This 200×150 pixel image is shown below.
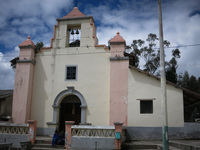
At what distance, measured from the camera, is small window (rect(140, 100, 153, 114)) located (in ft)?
44.0

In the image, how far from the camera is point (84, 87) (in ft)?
46.8

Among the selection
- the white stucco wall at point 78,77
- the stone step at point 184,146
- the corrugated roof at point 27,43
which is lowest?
the stone step at point 184,146

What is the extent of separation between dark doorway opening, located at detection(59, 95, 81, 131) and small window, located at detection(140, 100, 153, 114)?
438 centimetres

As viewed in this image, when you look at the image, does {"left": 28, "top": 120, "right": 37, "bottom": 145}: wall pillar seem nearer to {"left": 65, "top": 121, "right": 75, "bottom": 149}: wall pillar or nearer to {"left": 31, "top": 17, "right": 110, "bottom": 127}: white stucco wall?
{"left": 65, "top": 121, "right": 75, "bottom": 149}: wall pillar

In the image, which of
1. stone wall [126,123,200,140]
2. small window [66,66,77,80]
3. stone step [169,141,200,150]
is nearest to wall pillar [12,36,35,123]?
small window [66,66,77,80]

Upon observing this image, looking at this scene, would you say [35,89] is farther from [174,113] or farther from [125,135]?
[174,113]

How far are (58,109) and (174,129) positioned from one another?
758 centimetres

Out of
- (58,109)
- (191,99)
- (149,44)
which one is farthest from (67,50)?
(149,44)

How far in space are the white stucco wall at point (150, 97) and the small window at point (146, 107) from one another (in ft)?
1.07

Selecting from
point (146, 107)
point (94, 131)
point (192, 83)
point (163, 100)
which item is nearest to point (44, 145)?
point (94, 131)

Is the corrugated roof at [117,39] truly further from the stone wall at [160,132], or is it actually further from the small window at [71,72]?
the stone wall at [160,132]

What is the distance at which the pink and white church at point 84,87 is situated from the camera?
13.2 metres

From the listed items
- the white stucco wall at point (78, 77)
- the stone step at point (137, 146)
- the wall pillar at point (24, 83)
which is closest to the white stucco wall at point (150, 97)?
the white stucco wall at point (78, 77)

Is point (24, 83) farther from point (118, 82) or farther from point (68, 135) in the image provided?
point (118, 82)
